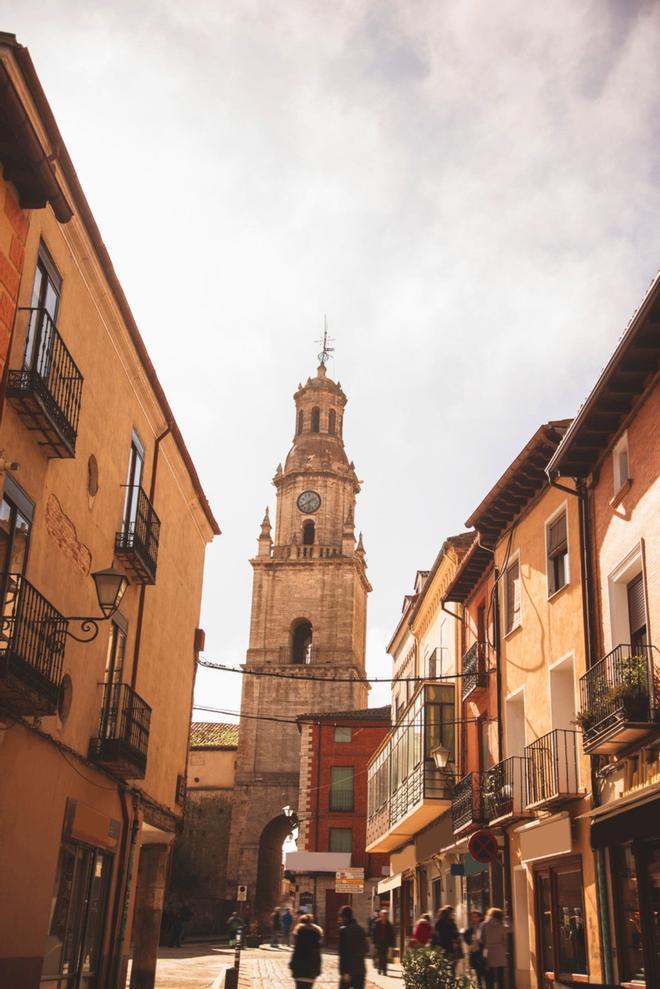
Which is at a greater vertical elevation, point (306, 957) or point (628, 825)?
point (628, 825)

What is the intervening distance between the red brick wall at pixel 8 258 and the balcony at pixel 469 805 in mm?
13569

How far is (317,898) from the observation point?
4947 centimetres

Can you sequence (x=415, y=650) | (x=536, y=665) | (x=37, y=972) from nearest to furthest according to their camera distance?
(x=37, y=972) < (x=536, y=665) < (x=415, y=650)

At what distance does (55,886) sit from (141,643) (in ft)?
17.9

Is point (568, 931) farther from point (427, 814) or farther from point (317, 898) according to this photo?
point (317, 898)

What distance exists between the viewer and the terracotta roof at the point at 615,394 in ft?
42.9

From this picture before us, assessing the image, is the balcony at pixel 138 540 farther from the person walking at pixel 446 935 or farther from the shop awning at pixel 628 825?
the shop awning at pixel 628 825

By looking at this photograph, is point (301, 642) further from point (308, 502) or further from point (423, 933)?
point (423, 933)

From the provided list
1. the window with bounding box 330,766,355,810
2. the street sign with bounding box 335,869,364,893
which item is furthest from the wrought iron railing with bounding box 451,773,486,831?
the window with bounding box 330,766,355,810

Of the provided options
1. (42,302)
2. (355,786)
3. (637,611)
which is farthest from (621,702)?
(355,786)

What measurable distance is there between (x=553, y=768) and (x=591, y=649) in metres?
2.32

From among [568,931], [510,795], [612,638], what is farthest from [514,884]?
[612,638]

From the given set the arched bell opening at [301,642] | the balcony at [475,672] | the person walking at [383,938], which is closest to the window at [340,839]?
the arched bell opening at [301,642]

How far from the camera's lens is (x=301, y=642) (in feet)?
231
